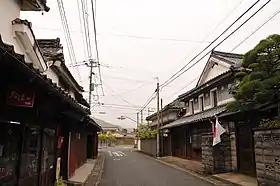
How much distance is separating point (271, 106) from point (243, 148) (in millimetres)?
4592

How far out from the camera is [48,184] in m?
9.30

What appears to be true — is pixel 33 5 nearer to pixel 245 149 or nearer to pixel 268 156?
pixel 268 156

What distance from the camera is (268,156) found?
10.3 metres

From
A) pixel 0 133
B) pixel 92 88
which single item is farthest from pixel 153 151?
pixel 0 133

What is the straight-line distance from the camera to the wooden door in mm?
14602

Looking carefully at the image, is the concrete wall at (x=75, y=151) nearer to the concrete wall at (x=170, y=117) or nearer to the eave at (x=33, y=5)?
the eave at (x=33, y=5)

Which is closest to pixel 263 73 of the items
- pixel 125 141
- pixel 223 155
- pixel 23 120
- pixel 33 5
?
pixel 223 155

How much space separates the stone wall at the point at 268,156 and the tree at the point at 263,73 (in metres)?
1.43

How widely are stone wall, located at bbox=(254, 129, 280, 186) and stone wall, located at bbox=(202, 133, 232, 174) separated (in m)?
5.13

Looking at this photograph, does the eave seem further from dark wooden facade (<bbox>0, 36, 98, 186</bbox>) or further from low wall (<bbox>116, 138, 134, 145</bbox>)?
low wall (<bbox>116, 138, 134, 145</bbox>)

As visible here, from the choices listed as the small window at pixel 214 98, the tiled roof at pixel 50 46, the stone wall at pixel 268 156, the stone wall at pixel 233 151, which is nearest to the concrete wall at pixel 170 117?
the small window at pixel 214 98

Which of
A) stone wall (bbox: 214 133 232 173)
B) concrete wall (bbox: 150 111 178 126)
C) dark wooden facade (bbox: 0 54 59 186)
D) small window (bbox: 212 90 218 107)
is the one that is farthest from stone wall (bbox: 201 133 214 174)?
concrete wall (bbox: 150 111 178 126)

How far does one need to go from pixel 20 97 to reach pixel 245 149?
12973 mm

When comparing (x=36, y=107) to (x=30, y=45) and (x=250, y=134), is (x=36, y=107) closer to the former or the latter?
(x=30, y=45)
